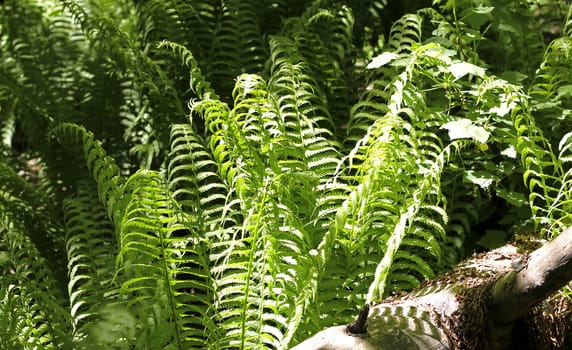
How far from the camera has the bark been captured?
2074 millimetres

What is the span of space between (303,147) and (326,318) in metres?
0.73

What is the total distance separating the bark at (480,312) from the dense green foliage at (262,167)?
143 millimetres

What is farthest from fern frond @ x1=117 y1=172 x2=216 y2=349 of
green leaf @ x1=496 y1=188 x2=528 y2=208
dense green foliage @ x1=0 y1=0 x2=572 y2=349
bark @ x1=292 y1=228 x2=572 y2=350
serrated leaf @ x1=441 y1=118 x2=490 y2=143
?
green leaf @ x1=496 y1=188 x2=528 y2=208

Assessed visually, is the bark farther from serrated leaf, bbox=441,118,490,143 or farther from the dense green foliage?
serrated leaf, bbox=441,118,490,143

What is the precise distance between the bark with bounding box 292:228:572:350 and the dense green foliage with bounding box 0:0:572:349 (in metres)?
0.14

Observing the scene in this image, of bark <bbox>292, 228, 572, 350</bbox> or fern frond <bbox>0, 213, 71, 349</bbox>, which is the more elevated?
fern frond <bbox>0, 213, 71, 349</bbox>

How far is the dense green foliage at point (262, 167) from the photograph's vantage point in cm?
245

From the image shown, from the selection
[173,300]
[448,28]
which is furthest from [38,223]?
[448,28]

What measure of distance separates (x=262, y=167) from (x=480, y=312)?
0.95 metres

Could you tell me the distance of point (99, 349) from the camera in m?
1.68

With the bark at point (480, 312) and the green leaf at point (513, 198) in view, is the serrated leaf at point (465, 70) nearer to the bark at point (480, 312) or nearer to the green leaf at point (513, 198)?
the green leaf at point (513, 198)

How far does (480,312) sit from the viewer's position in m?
2.23

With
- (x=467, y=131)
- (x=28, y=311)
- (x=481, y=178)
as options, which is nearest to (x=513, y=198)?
(x=481, y=178)

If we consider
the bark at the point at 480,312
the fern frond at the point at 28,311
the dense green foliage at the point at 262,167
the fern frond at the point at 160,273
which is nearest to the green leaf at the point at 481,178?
the dense green foliage at the point at 262,167
